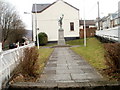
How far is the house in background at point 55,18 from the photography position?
4359cm

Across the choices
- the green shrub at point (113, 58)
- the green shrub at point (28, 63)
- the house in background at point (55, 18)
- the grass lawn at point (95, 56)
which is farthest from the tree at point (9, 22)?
the green shrub at point (113, 58)

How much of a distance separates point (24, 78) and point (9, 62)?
3.04 feet

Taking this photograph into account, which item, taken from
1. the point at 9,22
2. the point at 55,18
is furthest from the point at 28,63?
the point at 9,22

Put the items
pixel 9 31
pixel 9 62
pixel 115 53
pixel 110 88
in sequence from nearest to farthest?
1. pixel 110 88
2. pixel 115 53
3. pixel 9 62
4. pixel 9 31

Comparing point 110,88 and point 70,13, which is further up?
point 70,13

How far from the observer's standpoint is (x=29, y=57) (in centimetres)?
675

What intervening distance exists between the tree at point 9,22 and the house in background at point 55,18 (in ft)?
15.1

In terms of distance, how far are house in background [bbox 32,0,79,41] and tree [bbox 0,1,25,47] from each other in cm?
462

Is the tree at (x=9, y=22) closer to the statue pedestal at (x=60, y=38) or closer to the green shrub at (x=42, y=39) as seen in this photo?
the green shrub at (x=42, y=39)

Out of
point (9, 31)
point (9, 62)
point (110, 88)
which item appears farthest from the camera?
point (9, 31)

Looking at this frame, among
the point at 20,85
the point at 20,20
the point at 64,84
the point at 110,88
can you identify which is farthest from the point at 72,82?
the point at 20,20

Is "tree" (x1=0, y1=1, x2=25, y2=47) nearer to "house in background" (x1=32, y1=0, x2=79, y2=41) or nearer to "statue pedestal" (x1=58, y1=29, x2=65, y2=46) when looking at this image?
"house in background" (x1=32, y1=0, x2=79, y2=41)

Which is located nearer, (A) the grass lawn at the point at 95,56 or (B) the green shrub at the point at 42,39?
(A) the grass lawn at the point at 95,56

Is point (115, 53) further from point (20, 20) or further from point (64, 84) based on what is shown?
point (20, 20)
